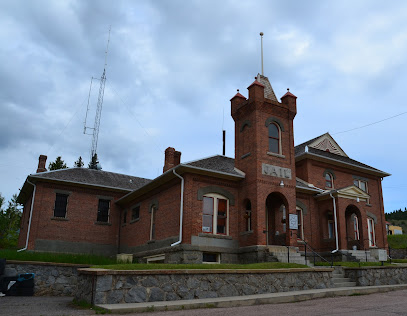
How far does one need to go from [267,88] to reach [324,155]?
759 centimetres

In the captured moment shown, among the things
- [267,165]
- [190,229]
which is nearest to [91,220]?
[190,229]

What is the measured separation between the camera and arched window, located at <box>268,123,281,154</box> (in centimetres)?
2059

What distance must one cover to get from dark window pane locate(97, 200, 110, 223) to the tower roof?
13561mm

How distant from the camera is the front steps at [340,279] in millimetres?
15355

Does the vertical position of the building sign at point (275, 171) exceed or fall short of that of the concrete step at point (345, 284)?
it exceeds it

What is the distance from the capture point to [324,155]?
2666 cm

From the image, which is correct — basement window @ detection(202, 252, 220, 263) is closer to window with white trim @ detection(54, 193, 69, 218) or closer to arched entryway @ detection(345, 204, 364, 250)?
arched entryway @ detection(345, 204, 364, 250)

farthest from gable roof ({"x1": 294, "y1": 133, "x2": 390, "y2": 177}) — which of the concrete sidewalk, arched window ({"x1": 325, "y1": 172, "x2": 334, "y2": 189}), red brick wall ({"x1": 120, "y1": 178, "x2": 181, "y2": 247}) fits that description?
the concrete sidewalk

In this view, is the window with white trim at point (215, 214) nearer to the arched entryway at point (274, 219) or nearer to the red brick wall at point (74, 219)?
the arched entryway at point (274, 219)

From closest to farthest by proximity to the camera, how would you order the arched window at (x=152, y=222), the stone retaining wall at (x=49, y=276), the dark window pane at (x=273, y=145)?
the stone retaining wall at (x=49, y=276) → the dark window pane at (x=273, y=145) → the arched window at (x=152, y=222)

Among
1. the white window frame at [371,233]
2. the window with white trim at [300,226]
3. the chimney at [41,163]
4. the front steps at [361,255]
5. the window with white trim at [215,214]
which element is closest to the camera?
the window with white trim at [215,214]

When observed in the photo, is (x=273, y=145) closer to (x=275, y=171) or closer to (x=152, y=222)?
(x=275, y=171)

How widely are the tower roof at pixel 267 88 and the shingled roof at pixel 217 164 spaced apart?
4.33 metres

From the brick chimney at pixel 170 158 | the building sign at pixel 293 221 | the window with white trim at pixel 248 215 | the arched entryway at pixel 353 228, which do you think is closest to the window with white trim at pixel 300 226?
the arched entryway at pixel 353 228
